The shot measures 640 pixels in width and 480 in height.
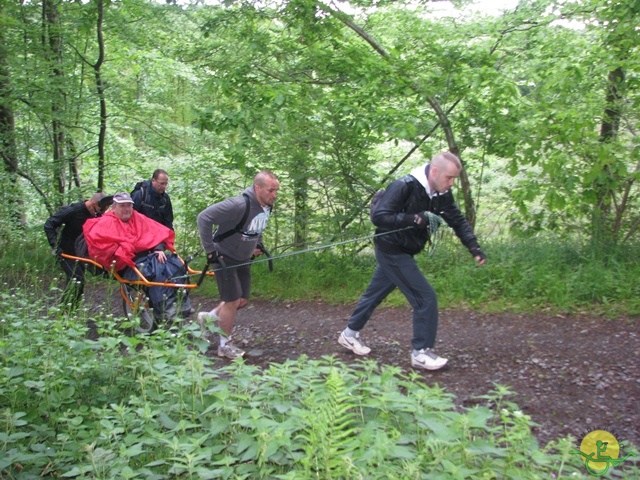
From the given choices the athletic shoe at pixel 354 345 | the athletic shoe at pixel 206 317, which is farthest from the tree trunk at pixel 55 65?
the athletic shoe at pixel 354 345

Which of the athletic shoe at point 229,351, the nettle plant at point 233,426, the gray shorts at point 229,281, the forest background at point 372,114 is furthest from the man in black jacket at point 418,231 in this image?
the nettle plant at point 233,426

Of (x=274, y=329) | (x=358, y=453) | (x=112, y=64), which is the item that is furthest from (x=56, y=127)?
(x=358, y=453)

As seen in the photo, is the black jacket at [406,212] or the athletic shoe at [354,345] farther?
the athletic shoe at [354,345]

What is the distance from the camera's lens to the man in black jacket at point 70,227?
22.7ft

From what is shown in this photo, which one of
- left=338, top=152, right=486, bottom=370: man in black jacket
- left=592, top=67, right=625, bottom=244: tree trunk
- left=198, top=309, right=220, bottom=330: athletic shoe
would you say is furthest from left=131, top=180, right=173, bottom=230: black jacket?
left=592, top=67, right=625, bottom=244: tree trunk

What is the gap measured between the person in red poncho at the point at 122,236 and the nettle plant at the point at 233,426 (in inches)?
91.9

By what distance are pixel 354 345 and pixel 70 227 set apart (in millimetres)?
3600

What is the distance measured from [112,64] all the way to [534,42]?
26.8 ft

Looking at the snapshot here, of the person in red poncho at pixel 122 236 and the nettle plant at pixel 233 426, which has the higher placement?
the person in red poncho at pixel 122 236

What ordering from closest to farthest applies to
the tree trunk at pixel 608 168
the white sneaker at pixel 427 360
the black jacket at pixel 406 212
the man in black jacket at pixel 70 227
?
1. the black jacket at pixel 406 212
2. the white sneaker at pixel 427 360
3. the man in black jacket at pixel 70 227
4. the tree trunk at pixel 608 168

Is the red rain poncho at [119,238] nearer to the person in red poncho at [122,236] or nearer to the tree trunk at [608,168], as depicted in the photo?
the person in red poncho at [122,236]

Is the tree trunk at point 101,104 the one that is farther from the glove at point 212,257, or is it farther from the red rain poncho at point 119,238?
the glove at point 212,257

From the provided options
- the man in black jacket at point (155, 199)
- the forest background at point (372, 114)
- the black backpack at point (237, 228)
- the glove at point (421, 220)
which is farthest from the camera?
the man in black jacket at point (155, 199)

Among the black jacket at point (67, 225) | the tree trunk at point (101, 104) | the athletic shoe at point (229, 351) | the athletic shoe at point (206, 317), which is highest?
the tree trunk at point (101, 104)
